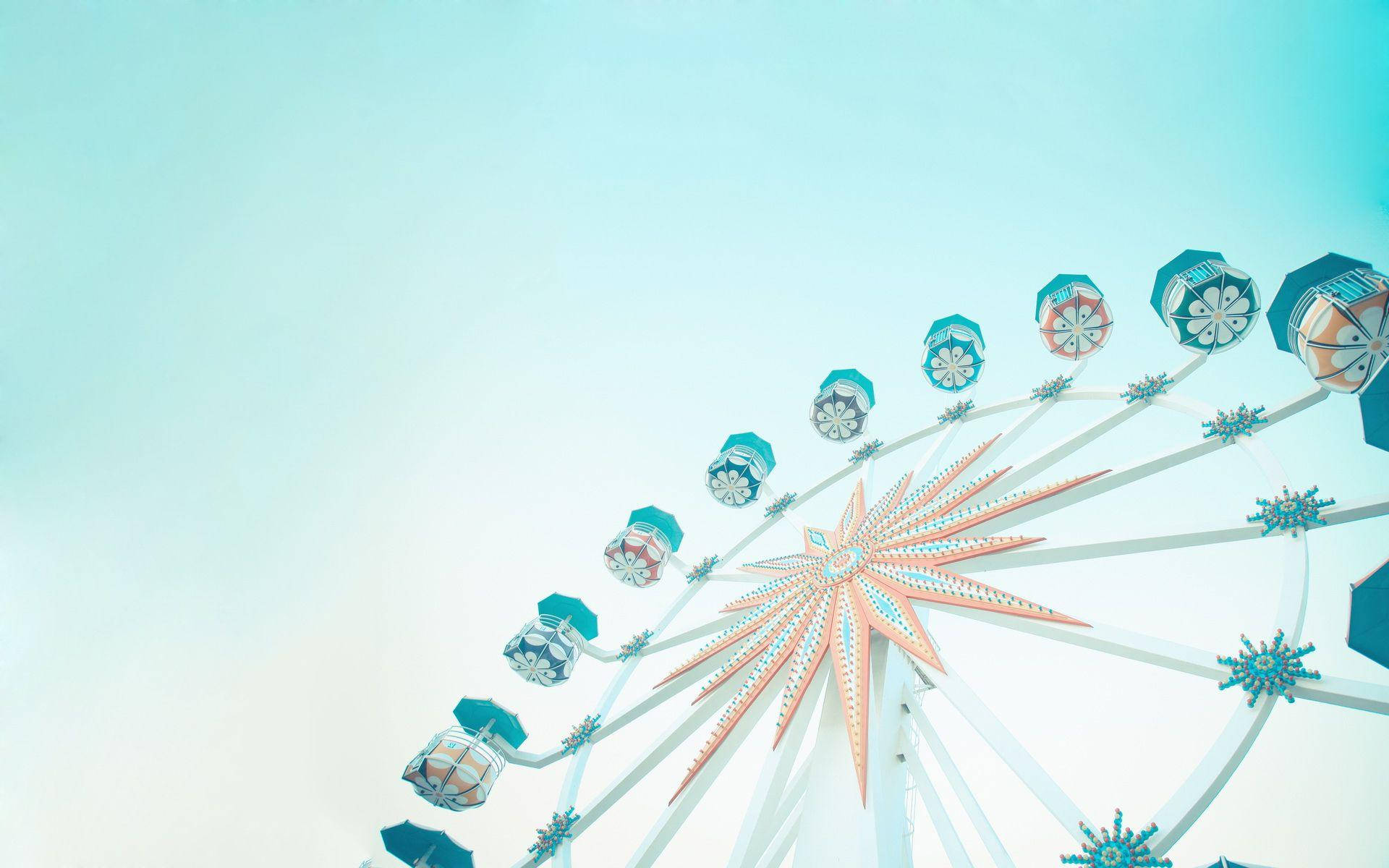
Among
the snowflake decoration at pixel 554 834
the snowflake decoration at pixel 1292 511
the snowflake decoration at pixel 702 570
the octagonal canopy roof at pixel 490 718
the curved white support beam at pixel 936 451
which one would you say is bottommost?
the snowflake decoration at pixel 554 834

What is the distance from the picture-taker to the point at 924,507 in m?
9.56

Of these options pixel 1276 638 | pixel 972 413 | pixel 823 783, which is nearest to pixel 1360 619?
pixel 1276 638

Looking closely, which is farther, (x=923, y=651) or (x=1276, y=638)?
(x=923, y=651)

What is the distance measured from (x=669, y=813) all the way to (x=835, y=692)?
259cm

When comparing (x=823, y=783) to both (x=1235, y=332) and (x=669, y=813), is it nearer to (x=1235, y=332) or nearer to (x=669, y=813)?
(x=669, y=813)

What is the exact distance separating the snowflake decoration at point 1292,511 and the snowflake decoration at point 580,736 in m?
9.05

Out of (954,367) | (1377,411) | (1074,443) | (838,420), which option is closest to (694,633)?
(838,420)

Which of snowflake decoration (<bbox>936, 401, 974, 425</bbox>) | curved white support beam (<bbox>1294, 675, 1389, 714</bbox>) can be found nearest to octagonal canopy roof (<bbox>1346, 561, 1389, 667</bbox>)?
curved white support beam (<bbox>1294, 675, 1389, 714</bbox>)

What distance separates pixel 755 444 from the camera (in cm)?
1382

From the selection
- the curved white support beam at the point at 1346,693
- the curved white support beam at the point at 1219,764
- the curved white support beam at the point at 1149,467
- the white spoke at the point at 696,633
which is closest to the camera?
the curved white support beam at the point at 1346,693

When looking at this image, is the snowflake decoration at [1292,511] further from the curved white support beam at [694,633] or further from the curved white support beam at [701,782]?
the curved white support beam at [694,633]

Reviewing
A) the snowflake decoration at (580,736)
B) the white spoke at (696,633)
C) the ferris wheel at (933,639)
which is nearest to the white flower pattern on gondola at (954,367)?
the ferris wheel at (933,639)

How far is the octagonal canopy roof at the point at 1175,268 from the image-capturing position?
8.84 metres

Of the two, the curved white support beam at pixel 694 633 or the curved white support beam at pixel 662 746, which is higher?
the curved white support beam at pixel 694 633
